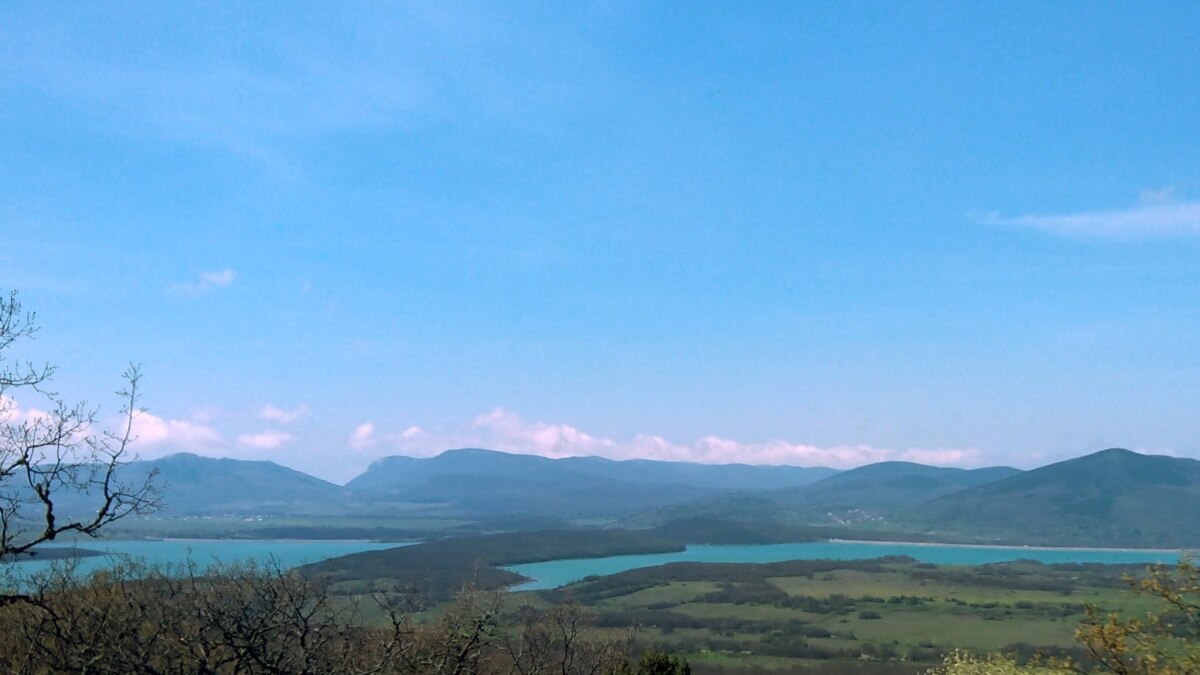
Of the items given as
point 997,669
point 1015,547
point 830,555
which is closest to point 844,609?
point 830,555

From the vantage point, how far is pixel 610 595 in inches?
3873

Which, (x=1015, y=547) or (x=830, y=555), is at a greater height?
(x=1015, y=547)

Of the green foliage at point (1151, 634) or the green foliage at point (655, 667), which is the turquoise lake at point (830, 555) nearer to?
the green foliage at point (655, 667)

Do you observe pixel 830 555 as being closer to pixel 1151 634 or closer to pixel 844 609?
pixel 844 609

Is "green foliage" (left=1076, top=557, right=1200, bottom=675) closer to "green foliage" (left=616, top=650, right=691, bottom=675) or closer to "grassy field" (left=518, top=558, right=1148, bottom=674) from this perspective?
"green foliage" (left=616, top=650, right=691, bottom=675)

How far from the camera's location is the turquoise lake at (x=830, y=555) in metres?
138

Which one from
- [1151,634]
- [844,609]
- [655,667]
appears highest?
[1151,634]

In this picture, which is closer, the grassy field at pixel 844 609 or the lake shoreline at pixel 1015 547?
the grassy field at pixel 844 609

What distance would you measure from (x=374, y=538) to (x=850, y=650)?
145 metres

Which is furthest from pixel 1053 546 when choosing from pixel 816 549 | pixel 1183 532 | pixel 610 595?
pixel 610 595

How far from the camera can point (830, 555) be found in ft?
524

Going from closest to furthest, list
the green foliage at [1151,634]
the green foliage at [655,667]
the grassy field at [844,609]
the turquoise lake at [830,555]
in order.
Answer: the green foliage at [1151,634], the green foliage at [655,667], the grassy field at [844,609], the turquoise lake at [830,555]

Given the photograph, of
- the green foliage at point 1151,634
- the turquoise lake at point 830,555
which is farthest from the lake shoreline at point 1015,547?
the green foliage at point 1151,634

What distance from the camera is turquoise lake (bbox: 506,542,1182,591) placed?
137750 mm
